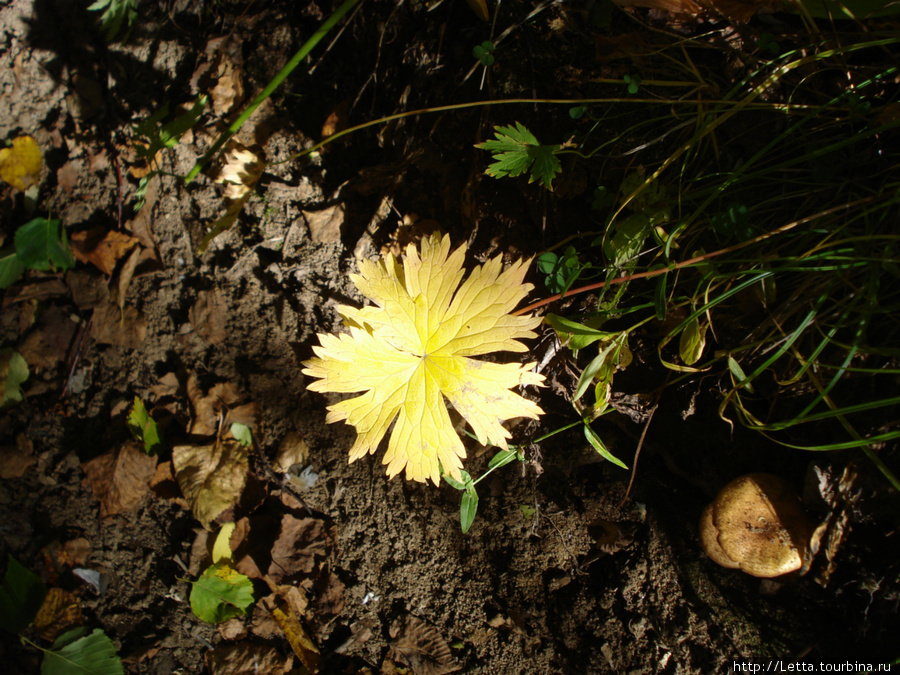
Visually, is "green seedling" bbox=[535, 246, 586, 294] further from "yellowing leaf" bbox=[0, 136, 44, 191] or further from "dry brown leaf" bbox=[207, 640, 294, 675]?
"yellowing leaf" bbox=[0, 136, 44, 191]

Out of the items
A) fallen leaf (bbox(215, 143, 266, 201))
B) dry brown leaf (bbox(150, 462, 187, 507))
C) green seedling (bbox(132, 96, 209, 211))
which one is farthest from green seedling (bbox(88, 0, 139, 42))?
dry brown leaf (bbox(150, 462, 187, 507))

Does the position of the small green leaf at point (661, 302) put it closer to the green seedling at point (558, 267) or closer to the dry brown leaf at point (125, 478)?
the green seedling at point (558, 267)

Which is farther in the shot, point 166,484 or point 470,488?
point 166,484

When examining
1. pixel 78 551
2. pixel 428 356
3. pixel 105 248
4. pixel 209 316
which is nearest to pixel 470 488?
pixel 428 356

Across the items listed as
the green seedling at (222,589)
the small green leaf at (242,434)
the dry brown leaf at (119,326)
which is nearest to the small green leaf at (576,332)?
the small green leaf at (242,434)

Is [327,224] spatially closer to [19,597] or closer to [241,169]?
[241,169]
